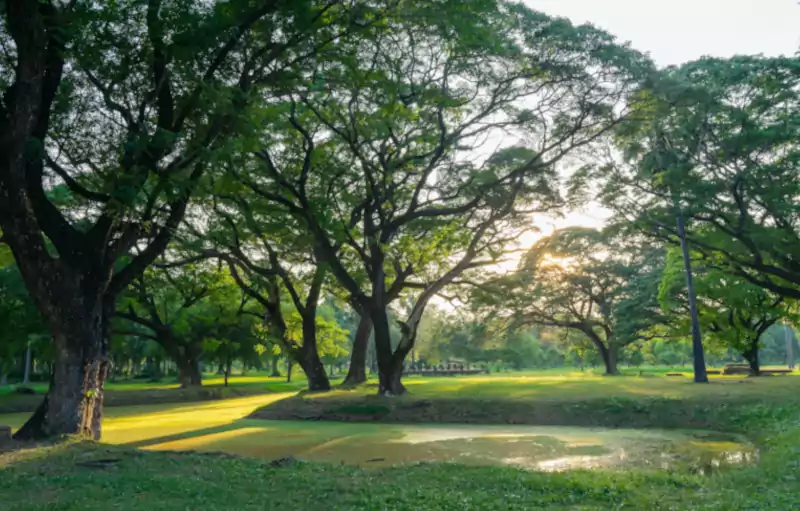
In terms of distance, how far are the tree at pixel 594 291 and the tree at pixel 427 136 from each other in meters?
10.9

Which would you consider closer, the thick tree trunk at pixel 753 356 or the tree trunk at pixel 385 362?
the tree trunk at pixel 385 362

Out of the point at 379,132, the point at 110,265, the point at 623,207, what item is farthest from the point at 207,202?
the point at 623,207

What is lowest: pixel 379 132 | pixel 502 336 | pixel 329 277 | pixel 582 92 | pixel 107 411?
pixel 107 411

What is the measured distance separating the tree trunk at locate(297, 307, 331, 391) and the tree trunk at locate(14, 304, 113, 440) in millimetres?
13476

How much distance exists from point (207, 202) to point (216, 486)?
1132 centimetres

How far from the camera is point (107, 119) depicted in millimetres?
11852

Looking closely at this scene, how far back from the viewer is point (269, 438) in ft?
43.4

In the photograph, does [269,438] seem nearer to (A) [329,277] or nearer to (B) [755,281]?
(A) [329,277]

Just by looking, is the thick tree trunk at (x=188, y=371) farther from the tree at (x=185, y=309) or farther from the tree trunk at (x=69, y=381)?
the tree trunk at (x=69, y=381)

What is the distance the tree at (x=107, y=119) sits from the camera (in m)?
8.97

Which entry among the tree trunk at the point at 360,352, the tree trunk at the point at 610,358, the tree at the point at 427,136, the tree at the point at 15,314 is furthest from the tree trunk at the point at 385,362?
the tree trunk at the point at 610,358

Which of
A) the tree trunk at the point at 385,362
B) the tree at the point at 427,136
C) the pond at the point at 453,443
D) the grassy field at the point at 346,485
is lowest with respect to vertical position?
the pond at the point at 453,443

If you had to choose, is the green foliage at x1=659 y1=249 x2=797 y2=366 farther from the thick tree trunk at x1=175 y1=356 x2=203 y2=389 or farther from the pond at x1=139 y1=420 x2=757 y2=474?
the thick tree trunk at x1=175 y1=356 x2=203 y2=389

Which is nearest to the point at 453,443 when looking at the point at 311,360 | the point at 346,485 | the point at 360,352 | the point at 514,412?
the point at 514,412
